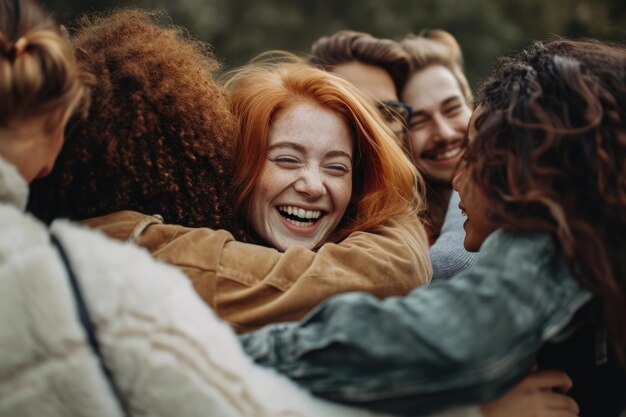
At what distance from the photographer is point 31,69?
4.57ft

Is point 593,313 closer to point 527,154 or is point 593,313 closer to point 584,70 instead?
point 527,154

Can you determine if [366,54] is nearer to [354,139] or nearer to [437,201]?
[437,201]

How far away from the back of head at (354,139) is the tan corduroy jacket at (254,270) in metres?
0.47

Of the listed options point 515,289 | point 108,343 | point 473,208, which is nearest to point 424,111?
point 473,208

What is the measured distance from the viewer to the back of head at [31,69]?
4.54ft

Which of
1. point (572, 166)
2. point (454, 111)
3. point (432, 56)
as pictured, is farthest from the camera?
point (432, 56)

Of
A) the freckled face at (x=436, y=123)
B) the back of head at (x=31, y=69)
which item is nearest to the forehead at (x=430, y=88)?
the freckled face at (x=436, y=123)

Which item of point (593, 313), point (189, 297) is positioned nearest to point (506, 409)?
point (593, 313)

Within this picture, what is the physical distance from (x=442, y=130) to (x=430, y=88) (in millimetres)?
278

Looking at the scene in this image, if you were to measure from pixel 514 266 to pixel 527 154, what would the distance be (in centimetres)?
29

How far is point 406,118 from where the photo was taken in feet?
10.9

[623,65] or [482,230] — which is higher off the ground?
[623,65]

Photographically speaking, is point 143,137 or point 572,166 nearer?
point 572,166

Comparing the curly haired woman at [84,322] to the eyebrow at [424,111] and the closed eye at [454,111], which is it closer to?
the eyebrow at [424,111]
